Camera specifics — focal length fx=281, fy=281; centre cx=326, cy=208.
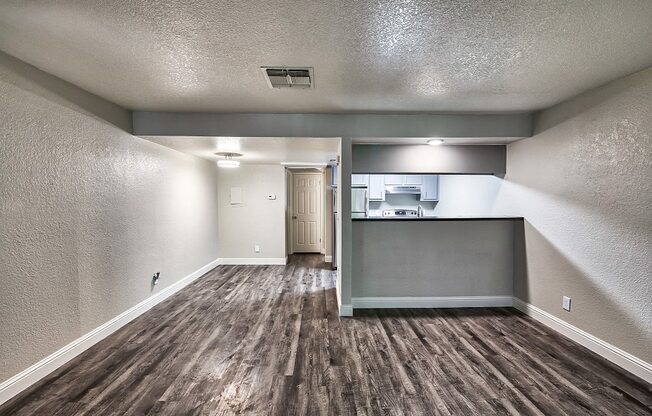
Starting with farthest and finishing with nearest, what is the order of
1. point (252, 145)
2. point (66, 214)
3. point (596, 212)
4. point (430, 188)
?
point (430, 188) < point (252, 145) < point (596, 212) < point (66, 214)

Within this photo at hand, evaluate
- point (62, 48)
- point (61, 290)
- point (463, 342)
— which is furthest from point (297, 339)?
point (62, 48)

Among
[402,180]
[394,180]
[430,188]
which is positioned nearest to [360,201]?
[394,180]

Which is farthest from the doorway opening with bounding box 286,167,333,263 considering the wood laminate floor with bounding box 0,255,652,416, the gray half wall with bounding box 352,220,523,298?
the wood laminate floor with bounding box 0,255,652,416

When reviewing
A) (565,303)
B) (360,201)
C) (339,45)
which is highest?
(339,45)

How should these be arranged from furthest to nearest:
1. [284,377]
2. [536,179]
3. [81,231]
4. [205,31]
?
1. [536,179]
2. [81,231]
3. [284,377]
4. [205,31]

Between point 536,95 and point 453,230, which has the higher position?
point 536,95

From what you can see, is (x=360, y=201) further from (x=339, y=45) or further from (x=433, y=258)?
(x=339, y=45)

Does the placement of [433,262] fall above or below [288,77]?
below

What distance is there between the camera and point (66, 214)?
2.32 meters

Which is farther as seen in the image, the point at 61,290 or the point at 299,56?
the point at 61,290

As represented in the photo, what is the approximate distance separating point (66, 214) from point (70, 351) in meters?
1.13

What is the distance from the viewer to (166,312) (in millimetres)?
3322

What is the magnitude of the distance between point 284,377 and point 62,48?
266cm

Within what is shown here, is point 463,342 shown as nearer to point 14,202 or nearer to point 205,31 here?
point 205,31
